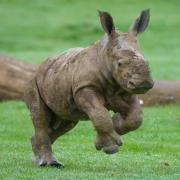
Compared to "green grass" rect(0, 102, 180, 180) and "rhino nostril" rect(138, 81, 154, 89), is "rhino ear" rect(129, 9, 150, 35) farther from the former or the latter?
"green grass" rect(0, 102, 180, 180)

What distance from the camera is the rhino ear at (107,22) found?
35.9 feet

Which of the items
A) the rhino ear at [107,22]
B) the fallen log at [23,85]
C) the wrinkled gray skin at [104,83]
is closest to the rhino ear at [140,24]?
the wrinkled gray skin at [104,83]

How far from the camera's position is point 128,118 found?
11.1 m

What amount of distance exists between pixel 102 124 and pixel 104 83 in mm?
555

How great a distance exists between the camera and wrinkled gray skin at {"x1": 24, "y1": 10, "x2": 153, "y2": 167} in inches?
425

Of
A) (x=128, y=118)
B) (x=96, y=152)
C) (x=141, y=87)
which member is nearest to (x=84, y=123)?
(x=96, y=152)

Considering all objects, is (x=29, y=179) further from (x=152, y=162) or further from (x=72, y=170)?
(x=152, y=162)

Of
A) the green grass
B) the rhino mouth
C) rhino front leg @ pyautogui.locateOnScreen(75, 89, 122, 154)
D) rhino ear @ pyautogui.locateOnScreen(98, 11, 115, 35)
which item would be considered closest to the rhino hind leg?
the green grass

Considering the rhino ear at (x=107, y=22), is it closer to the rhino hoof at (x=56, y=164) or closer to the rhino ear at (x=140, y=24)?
the rhino ear at (x=140, y=24)

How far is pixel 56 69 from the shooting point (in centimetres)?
1204

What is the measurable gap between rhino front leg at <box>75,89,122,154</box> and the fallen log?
927 cm

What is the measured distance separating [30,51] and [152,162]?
66.8ft

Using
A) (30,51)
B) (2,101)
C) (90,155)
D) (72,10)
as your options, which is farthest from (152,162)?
(72,10)

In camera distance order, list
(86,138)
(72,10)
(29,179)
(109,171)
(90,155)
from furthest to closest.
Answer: (72,10) < (86,138) < (90,155) < (109,171) < (29,179)
